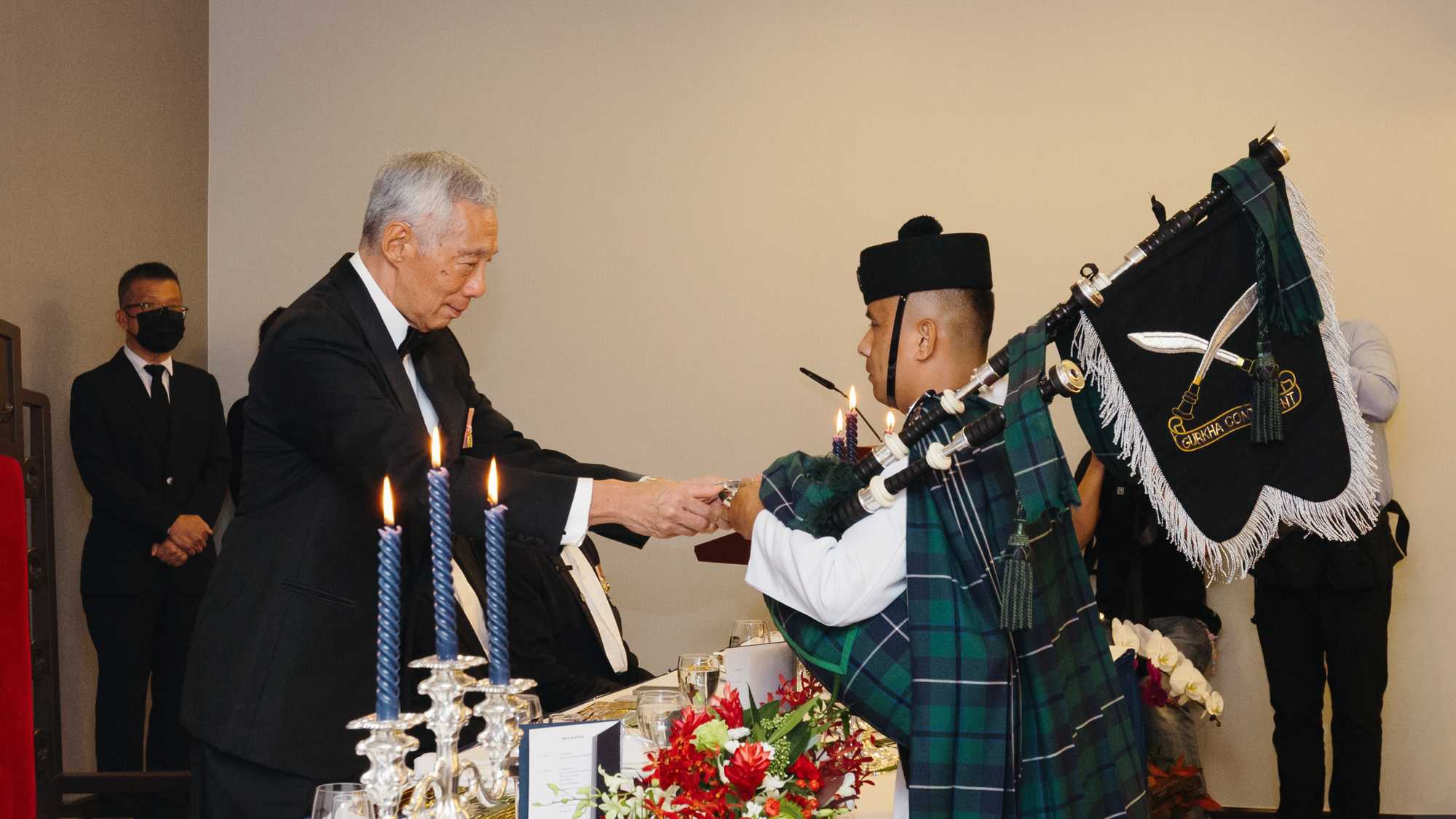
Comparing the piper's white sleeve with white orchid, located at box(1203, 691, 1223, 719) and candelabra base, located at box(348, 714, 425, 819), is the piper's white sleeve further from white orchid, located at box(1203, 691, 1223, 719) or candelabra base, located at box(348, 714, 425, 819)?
white orchid, located at box(1203, 691, 1223, 719)

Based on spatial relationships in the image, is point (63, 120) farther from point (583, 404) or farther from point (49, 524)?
point (49, 524)

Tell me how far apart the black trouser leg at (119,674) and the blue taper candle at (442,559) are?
375 cm

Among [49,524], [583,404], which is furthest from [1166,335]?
[583,404]

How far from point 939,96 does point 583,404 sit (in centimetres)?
203

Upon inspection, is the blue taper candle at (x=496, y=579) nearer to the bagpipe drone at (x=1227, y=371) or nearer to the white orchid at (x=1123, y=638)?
the bagpipe drone at (x=1227, y=371)

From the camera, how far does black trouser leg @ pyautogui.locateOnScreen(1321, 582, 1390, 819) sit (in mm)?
4617

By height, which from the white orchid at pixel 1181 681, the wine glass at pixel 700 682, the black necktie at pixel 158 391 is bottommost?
the white orchid at pixel 1181 681

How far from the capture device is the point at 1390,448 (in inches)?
206

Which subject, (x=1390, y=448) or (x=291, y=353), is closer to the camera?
(x=291, y=353)

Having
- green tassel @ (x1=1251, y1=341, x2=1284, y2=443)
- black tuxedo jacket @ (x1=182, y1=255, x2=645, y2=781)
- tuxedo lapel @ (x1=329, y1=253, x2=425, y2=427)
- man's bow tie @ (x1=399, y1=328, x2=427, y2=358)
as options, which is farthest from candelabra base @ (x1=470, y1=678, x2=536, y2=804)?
green tassel @ (x1=1251, y1=341, x2=1284, y2=443)

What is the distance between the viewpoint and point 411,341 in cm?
250

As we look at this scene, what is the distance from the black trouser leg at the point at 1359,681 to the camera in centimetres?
462

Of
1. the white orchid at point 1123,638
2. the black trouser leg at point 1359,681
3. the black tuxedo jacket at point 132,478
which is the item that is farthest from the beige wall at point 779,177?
the white orchid at point 1123,638

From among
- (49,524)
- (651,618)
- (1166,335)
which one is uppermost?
(1166,335)
